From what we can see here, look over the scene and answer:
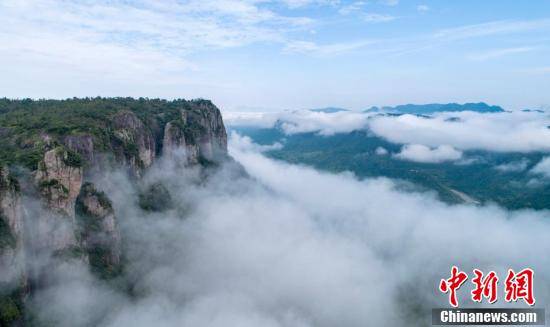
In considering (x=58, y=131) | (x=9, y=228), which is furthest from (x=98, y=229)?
(x=9, y=228)

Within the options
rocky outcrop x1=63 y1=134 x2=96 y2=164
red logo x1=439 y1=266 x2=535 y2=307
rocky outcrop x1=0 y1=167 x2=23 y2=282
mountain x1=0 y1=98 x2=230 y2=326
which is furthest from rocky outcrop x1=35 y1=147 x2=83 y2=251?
red logo x1=439 y1=266 x2=535 y2=307

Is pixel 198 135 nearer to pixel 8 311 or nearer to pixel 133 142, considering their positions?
pixel 133 142

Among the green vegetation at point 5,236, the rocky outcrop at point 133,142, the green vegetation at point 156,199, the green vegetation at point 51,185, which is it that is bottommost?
the green vegetation at point 156,199

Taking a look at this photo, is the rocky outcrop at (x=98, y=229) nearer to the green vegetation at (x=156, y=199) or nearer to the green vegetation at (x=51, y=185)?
the green vegetation at (x=51, y=185)

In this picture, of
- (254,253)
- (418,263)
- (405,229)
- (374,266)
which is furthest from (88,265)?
(405,229)

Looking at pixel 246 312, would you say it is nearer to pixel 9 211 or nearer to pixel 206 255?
pixel 206 255

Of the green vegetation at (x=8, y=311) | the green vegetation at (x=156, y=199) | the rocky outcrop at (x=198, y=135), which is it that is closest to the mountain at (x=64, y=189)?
the green vegetation at (x=8, y=311)
